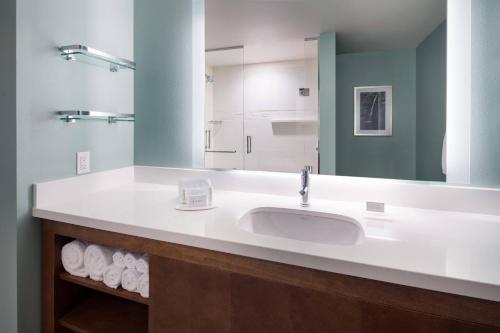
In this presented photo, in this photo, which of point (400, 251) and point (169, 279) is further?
point (169, 279)

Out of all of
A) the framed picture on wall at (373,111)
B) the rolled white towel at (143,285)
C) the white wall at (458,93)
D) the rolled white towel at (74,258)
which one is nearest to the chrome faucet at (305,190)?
the framed picture on wall at (373,111)

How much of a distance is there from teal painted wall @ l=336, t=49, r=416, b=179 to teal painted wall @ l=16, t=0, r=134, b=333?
3.79 feet

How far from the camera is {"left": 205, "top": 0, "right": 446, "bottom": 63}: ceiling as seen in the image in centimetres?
122

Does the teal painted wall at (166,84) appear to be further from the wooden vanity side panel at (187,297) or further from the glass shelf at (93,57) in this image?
the wooden vanity side panel at (187,297)

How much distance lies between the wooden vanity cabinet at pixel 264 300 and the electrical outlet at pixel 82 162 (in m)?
0.29

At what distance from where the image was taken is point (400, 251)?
29.4 inches

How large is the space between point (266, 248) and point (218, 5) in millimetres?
1359

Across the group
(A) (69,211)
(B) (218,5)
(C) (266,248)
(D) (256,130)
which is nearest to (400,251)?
(C) (266,248)

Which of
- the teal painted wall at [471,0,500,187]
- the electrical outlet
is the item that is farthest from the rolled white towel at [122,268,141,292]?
the teal painted wall at [471,0,500,187]

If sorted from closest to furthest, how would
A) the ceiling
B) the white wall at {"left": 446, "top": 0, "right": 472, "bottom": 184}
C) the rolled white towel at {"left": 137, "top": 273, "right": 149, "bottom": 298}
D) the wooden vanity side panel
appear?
1. the wooden vanity side panel
2. the rolled white towel at {"left": 137, "top": 273, "right": 149, "bottom": 298}
3. the white wall at {"left": 446, "top": 0, "right": 472, "bottom": 184}
4. the ceiling

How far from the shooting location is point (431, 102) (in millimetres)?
1185

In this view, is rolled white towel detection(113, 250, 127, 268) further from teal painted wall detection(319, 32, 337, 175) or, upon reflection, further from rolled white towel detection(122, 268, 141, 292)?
teal painted wall detection(319, 32, 337, 175)

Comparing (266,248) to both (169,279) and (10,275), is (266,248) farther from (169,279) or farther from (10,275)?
(10,275)

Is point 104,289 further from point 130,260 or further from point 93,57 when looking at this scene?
point 93,57
